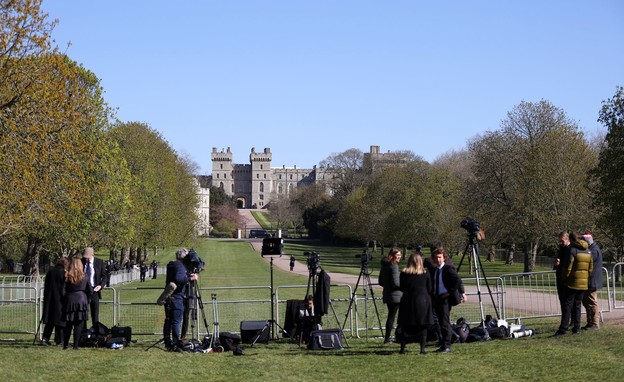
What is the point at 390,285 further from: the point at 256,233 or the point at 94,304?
the point at 256,233

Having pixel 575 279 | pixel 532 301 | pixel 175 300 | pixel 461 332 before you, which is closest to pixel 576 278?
pixel 575 279

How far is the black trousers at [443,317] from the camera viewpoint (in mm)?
14273

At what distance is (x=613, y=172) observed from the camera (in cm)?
3997

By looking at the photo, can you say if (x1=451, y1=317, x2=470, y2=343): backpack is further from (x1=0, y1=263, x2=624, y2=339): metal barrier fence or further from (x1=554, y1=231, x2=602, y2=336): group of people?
A: (x1=0, y1=263, x2=624, y2=339): metal barrier fence

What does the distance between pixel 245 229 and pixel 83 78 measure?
117 metres

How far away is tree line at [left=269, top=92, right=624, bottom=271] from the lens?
137 feet

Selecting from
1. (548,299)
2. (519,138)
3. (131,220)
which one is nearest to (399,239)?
(519,138)

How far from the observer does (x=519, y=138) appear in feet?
191

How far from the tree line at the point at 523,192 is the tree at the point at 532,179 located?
0.19ft

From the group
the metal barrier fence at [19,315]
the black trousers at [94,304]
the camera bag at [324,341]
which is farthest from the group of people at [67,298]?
the camera bag at [324,341]

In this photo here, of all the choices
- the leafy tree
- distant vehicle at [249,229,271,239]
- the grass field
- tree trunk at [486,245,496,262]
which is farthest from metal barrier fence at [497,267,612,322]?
distant vehicle at [249,229,271,239]

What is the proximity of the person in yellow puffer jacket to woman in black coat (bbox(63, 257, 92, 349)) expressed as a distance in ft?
27.2

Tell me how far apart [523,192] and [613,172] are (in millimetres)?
12429

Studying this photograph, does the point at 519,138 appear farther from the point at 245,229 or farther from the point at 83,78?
the point at 245,229
